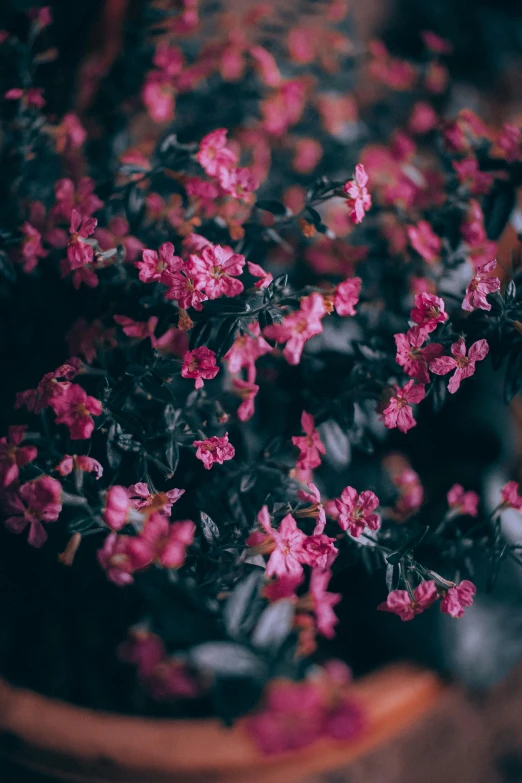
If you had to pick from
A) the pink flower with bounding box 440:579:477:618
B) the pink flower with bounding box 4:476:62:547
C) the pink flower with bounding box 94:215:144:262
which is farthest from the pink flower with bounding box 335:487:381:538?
the pink flower with bounding box 94:215:144:262

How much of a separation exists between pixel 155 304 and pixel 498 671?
89 centimetres

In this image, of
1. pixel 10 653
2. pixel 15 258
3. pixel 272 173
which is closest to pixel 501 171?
pixel 272 173

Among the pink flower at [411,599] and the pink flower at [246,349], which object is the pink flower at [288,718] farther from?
the pink flower at [246,349]

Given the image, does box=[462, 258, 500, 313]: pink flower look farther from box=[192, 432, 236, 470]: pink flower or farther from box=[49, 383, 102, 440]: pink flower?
box=[49, 383, 102, 440]: pink flower

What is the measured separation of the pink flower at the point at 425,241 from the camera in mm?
894

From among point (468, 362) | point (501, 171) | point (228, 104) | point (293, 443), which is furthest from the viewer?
point (228, 104)

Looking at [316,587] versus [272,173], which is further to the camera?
[272,173]

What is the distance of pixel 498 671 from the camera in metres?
1.07

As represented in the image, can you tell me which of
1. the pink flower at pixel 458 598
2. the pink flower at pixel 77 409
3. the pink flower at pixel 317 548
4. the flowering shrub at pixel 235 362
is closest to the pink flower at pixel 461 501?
the flowering shrub at pixel 235 362

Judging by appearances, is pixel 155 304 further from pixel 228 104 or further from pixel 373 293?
pixel 228 104

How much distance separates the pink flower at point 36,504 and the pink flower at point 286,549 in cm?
24

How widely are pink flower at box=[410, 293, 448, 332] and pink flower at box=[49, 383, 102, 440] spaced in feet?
1.26

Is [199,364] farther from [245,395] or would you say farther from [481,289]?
[481,289]

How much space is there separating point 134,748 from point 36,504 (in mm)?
419
